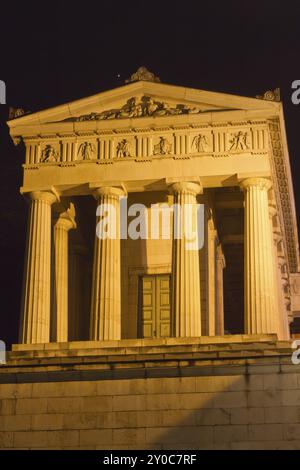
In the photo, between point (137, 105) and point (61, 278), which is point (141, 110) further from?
point (61, 278)

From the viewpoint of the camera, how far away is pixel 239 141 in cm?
5319

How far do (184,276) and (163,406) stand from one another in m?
12.4

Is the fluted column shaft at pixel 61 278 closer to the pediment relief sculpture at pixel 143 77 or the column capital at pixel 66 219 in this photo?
the column capital at pixel 66 219

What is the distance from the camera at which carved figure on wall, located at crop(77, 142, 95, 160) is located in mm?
54250

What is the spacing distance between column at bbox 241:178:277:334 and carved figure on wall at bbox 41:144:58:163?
966 cm

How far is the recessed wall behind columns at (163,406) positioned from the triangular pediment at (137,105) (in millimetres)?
17096

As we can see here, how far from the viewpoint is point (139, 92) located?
180 ft

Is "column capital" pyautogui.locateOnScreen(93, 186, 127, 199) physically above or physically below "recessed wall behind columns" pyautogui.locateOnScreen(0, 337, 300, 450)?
above

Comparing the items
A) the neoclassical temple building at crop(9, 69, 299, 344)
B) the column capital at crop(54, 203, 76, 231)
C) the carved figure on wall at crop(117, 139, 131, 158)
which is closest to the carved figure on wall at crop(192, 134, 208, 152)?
the neoclassical temple building at crop(9, 69, 299, 344)

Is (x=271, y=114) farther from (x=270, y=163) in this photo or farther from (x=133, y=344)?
(x=133, y=344)

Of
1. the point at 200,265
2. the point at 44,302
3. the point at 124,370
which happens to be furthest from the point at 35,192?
the point at 124,370

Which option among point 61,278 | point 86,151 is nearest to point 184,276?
point 61,278

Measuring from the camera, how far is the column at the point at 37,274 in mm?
51406

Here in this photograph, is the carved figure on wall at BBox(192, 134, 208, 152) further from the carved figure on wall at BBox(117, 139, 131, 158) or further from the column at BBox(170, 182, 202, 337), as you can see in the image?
the carved figure on wall at BBox(117, 139, 131, 158)
